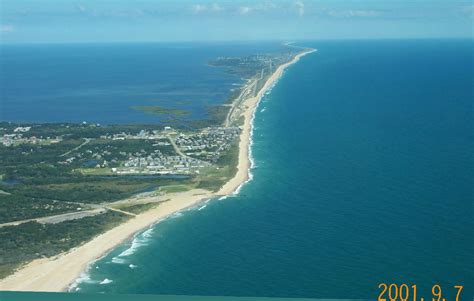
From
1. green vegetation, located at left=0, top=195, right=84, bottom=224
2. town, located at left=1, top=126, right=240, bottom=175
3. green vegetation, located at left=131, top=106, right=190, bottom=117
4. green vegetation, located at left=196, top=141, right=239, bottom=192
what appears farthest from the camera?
green vegetation, located at left=131, top=106, right=190, bottom=117

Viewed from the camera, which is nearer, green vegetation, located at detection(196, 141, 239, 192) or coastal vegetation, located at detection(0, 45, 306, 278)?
Answer: coastal vegetation, located at detection(0, 45, 306, 278)

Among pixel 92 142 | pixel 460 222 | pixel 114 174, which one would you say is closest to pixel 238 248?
pixel 460 222

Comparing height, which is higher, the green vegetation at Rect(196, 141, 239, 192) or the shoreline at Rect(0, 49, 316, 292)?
the green vegetation at Rect(196, 141, 239, 192)

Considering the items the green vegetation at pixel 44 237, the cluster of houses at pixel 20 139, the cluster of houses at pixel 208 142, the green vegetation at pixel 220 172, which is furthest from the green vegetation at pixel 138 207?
the cluster of houses at pixel 20 139

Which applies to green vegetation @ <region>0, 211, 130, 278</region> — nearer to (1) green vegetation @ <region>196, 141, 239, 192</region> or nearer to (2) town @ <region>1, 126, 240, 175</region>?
(1) green vegetation @ <region>196, 141, 239, 192</region>

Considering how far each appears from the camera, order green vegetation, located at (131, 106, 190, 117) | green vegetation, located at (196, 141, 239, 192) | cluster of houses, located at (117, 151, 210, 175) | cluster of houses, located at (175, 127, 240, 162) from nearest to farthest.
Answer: green vegetation, located at (196, 141, 239, 192), cluster of houses, located at (117, 151, 210, 175), cluster of houses, located at (175, 127, 240, 162), green vegetation, located at (131, 106, 190, 117)

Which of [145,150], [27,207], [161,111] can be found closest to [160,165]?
[145,150]

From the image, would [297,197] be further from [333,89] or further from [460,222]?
[333,89]

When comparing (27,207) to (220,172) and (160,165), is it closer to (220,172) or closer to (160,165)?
(160,165)

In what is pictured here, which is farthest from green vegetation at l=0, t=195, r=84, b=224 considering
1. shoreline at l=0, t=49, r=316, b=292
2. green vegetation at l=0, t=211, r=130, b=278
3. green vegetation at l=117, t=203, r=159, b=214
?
shoreline at l=0, t=49, r=316, b=292

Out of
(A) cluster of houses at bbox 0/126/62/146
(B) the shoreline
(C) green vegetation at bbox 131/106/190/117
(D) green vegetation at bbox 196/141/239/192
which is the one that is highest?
(C) green vegetation at bbox 131/106/190/117
